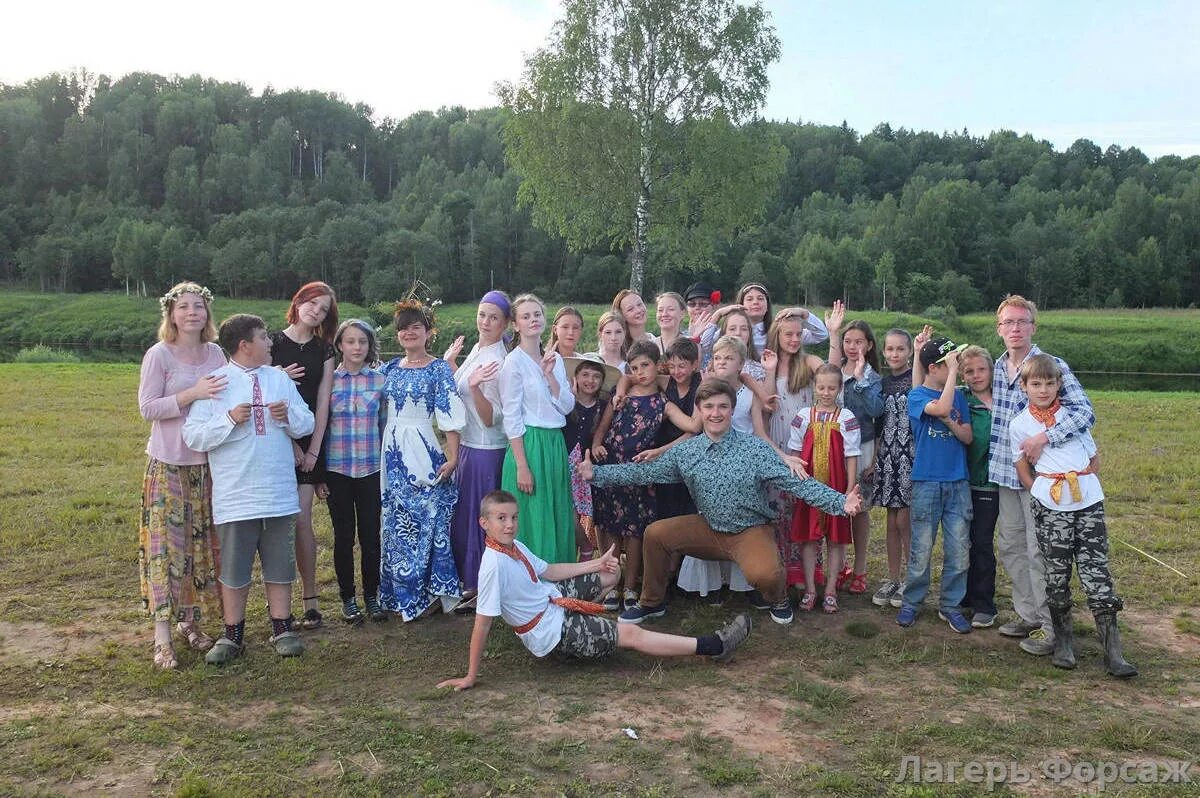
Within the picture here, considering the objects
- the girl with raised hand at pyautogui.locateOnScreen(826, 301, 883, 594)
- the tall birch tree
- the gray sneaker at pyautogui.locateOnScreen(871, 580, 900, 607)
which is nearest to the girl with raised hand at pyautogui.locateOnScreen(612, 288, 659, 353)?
the girl with raised hand at pyautogui.locateOnScreen(826, 301, 883, 594)

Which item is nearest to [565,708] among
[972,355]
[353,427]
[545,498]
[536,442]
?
[545,498]

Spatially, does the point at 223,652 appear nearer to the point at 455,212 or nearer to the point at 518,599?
the point at 518,599

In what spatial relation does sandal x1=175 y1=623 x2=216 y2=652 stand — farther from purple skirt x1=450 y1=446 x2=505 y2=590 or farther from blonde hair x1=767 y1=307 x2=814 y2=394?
blonde hair x1=767 y1=307 x2=814 y2=394

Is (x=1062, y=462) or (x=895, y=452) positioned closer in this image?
(x=1062, y=462)

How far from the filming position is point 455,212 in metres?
73.3

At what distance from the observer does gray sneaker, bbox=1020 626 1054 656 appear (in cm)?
466

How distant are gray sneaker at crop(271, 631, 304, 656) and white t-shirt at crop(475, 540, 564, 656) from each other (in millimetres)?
1198

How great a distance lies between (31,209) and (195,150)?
18.5m

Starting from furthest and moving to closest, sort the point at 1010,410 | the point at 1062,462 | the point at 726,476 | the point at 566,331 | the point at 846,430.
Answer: the point at 566,331
the point at 846,430
the point at 726,476
the point at 1010,410
the point at 1062,462

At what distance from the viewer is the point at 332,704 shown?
408 cm

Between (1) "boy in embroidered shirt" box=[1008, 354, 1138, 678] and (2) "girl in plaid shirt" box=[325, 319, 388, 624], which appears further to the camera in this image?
(2) "girl in plaid shirt" box=[325, 319, 388, 624]

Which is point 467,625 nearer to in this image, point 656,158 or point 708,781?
point 708,781

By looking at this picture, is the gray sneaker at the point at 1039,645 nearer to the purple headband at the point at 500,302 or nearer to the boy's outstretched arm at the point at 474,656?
the boy's outstretched arm at the point at 474,656

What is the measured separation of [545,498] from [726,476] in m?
1.16
